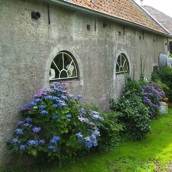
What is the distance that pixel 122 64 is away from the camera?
10242 mm

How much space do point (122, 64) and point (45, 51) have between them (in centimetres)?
504

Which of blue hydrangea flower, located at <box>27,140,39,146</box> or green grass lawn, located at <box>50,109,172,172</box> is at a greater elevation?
blue hydrangea flower, located at <box>27,140,39,146</box>

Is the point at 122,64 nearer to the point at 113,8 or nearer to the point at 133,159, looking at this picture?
the point at 113,8

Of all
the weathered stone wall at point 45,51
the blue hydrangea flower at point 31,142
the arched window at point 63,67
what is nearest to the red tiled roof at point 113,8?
the weathered stone wall at point 45,51

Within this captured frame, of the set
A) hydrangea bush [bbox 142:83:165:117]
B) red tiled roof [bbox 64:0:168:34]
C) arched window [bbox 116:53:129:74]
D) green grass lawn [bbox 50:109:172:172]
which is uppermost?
red tiled roof [bbox 64:0:168:34]

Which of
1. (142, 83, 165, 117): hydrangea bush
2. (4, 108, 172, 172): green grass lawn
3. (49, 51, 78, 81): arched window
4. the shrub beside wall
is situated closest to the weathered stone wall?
(49, 51, 78, 81): arched window

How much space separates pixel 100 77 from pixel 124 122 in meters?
1.74

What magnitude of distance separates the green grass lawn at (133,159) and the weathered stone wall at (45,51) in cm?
172

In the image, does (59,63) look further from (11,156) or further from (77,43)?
(11,156)

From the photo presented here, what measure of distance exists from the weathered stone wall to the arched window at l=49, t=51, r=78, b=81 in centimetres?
17

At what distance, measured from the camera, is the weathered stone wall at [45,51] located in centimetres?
496

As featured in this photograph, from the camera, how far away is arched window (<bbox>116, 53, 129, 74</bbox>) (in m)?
9.85

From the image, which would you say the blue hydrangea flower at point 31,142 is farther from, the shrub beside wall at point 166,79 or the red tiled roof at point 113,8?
the shrub beside wall at point 166,79

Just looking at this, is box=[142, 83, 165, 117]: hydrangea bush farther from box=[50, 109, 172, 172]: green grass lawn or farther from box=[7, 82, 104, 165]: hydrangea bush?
box=[7, 82, 104, 165]: hydrangea bush
